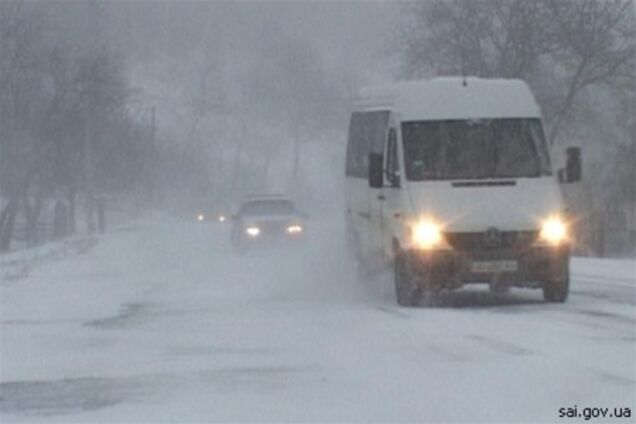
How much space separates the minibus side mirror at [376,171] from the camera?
66.9 feet

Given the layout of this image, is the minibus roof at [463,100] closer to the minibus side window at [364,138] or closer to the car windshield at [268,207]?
the minibus side window at [364,138]

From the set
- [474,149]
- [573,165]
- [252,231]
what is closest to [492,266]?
[474,149]

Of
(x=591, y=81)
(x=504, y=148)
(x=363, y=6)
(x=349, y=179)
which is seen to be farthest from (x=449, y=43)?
(x=363, y=6)

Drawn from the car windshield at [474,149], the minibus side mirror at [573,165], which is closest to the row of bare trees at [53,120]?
the car windshield at [474,149]

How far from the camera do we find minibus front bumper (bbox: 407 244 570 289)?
62.1 feet

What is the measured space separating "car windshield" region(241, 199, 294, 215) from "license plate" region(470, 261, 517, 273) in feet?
74.4

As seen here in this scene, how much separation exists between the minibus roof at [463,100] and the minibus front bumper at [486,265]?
2.16 meters

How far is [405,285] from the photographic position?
19766mm

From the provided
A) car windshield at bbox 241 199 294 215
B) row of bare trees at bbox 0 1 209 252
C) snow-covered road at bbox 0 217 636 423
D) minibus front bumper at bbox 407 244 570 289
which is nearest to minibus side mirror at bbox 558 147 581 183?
Result: minibus front bumper at bbox 407 244 570 289

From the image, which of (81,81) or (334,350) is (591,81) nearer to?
(81,81)

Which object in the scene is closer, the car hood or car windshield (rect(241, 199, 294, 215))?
the car hood

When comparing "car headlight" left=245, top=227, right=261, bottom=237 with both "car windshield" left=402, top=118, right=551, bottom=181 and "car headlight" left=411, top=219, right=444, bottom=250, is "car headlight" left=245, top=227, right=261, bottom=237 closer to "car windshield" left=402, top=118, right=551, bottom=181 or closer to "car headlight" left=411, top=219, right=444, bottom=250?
"car windshield" left=402, top=118, right=551, bottom=181

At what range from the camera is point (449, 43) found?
55438 millimetres

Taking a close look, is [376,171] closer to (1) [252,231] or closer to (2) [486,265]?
(2) [486,265]
